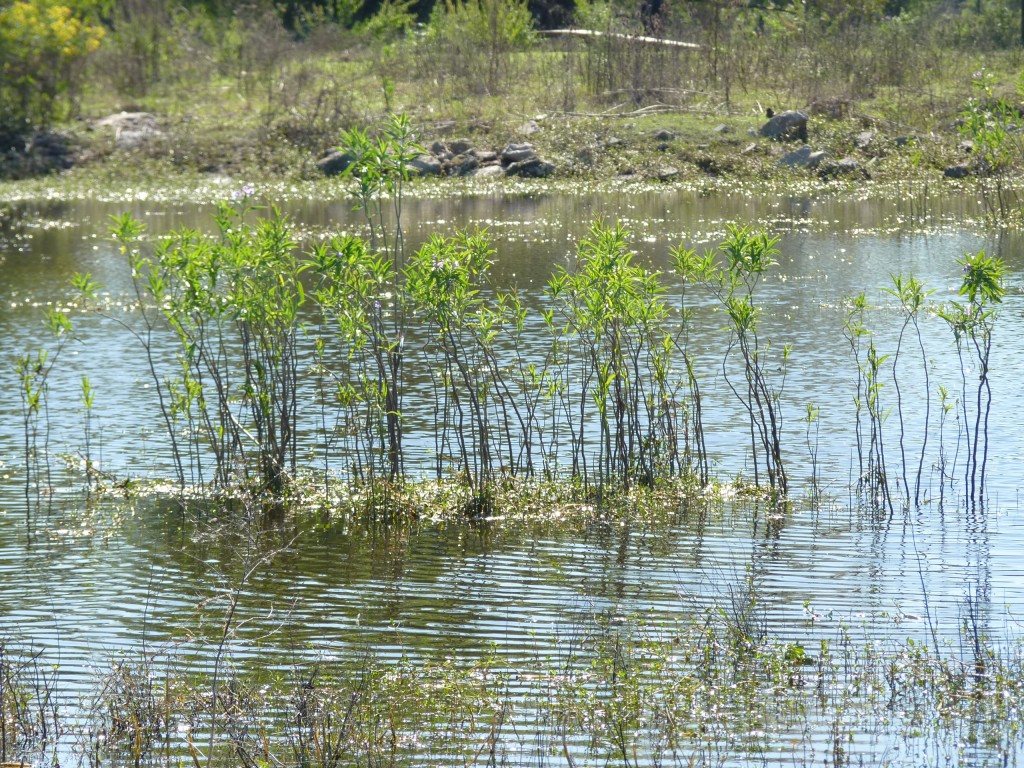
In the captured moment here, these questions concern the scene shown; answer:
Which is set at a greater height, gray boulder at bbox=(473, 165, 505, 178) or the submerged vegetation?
gray boulder at bbox=(473, 165, 505, 178)

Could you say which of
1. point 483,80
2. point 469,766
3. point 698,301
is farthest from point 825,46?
point 469,766

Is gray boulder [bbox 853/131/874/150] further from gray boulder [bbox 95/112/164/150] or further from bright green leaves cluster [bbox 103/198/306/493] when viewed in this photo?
bright green leaves cluster [bbox 103/198/306/493]

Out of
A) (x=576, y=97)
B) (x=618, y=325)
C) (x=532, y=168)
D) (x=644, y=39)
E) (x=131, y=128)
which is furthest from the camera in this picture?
(x=131, y=128)

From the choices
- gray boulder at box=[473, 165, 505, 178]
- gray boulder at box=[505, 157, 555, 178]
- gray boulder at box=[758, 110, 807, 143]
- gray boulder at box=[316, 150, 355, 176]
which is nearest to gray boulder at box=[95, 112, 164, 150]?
gray boulder at box=[316, 150, 355, 176]

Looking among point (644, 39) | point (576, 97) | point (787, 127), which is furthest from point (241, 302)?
point (644, 39)

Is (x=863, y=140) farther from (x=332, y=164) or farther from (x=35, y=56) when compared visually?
(x=35, y=56)

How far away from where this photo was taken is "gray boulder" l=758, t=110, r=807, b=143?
1275 inches

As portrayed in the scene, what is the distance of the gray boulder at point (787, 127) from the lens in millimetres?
32375

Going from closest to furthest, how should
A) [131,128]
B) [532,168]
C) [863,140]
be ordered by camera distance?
1. [863,140]
2. [532,168]
3. [131,128]

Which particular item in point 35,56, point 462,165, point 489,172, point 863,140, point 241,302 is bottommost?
point 241,302

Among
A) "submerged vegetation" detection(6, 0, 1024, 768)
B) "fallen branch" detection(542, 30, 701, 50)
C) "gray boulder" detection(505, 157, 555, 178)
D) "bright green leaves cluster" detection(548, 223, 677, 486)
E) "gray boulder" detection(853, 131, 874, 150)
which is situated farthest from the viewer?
"fallen branch" detection(542, 30, 701, 50)

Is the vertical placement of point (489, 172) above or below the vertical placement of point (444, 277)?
above

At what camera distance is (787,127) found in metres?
32.4

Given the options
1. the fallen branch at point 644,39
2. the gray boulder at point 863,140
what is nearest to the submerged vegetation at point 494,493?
the gray boulder at point 863,140
